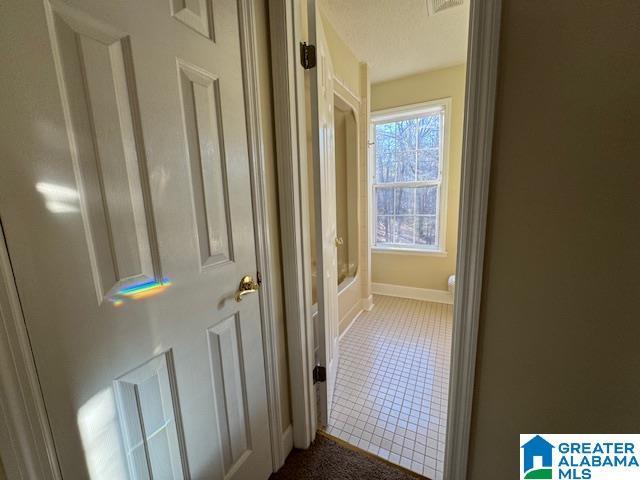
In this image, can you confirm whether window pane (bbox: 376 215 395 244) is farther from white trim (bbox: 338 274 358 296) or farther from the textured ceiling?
the textured ceiling

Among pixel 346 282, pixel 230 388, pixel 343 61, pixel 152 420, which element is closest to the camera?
pixel 152 420

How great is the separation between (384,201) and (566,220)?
2694 millimetres

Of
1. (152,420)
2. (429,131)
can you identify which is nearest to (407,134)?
(429,131)

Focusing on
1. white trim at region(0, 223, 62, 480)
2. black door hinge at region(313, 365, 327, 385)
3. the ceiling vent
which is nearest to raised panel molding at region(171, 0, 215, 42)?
white trim at region(0, 223, 62, 480)

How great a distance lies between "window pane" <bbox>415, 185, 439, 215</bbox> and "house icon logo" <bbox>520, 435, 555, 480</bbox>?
100 inches

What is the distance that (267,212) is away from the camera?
1.12m

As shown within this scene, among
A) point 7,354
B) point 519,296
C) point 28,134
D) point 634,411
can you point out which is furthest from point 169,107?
point 634,411

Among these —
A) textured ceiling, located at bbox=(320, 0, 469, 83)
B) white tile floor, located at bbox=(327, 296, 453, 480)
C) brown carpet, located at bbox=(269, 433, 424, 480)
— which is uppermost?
textured ceiling, located at bbox=(320, 0, 469, 83)

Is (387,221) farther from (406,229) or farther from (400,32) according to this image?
(400,32)

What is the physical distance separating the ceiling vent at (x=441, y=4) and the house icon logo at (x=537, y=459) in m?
2.40

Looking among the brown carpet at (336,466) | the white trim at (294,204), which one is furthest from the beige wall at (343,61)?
the brown carpet at (336,466)

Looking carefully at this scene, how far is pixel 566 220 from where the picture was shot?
2.48 feet

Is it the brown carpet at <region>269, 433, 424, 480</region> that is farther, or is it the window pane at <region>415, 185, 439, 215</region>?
the window pane at <region>415, 185, 439, 215</region>

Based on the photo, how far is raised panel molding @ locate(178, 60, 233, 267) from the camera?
79cm
